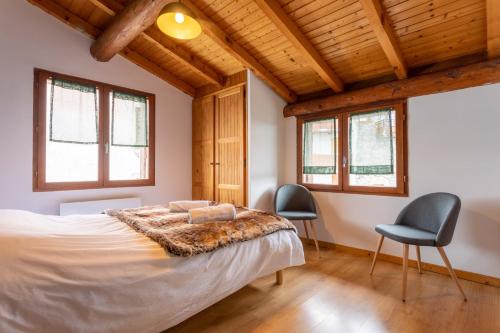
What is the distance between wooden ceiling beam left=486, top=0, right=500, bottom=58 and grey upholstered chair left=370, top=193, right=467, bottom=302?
4.34 feet

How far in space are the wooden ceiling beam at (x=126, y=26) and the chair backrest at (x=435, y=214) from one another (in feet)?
10.1

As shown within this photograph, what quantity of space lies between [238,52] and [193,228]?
2185 millimetres

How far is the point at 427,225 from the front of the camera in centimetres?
246

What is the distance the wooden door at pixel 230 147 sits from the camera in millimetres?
3439

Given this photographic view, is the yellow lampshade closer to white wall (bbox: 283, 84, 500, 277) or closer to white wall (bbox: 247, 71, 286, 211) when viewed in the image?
white wall (bbox: 247, 71, 286, 211)

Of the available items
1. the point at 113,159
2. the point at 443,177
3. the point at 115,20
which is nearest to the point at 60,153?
the point at 113,159

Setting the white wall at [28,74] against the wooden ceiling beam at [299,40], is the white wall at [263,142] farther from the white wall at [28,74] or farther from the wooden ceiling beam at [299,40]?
the white wall at [28,74]

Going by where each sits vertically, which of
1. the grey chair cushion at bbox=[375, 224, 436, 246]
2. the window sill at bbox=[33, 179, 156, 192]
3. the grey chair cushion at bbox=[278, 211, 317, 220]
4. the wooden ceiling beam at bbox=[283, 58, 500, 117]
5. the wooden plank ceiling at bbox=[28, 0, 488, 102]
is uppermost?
the wooden plank ceiling at bbox=[28, 0, 488, 102]

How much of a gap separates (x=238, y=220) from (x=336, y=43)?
2132 mm

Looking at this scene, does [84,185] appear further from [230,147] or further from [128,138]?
[230,147]

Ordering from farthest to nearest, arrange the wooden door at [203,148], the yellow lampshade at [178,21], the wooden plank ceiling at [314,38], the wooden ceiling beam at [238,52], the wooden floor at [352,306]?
1. the wooden door at [203,148]
2. the wooden ceiling beam at [238,52]
3. the wooden plank ceiling at [314,38]
4. the yellow lampshade at [178,21]
5. the wooden floor at [352,306]

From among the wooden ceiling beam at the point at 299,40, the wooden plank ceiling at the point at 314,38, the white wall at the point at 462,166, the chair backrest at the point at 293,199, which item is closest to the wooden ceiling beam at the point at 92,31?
the wooden plank ceiling at the point at 314,38

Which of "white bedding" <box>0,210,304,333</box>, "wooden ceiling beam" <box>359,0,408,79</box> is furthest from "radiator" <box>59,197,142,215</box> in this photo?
"wooden ceiling beam" <box>359,0,408,79</box>

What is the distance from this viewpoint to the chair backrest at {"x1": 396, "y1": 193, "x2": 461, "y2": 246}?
2.10 m
